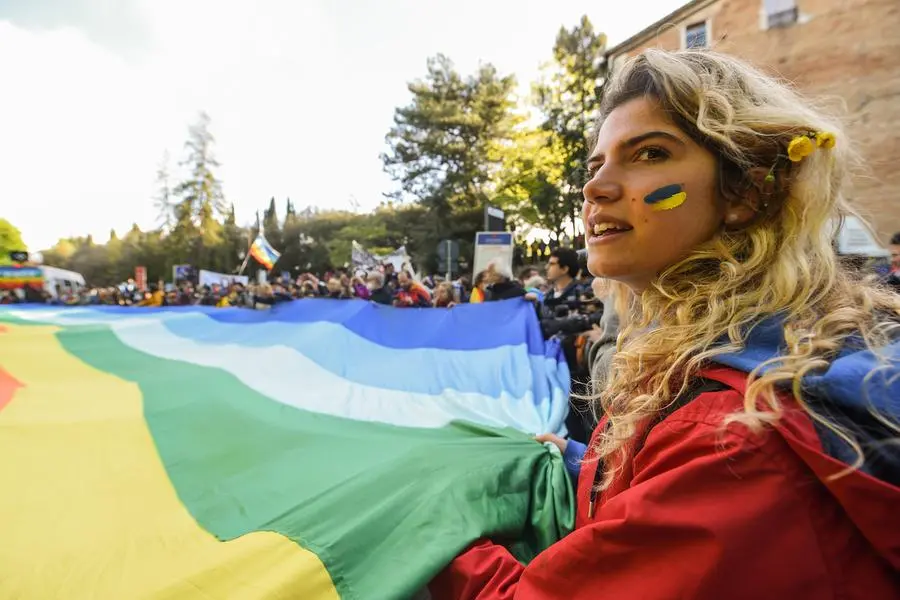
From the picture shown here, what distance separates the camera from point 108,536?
1.57m

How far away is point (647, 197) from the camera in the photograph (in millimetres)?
1019

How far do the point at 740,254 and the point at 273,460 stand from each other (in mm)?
1969

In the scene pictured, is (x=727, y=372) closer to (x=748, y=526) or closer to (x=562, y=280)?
(x=748, y=526)

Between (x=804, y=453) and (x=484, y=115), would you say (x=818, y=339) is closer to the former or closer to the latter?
(x=804, y=453)

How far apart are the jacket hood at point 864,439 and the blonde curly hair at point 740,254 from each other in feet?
0.46

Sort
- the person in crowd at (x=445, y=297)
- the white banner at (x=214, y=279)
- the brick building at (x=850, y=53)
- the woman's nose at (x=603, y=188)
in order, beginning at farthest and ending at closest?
the white banner at (x=214, y=279) → the brick building at (x=850, y=53) → the person in crowd at (x=445, y=297) → the woman's nose at (x=603, y=188)

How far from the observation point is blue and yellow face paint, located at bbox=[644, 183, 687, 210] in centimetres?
100

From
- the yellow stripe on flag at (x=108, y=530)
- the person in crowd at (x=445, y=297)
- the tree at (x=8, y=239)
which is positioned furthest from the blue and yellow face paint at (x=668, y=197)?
the tree at (x=8, y=239)

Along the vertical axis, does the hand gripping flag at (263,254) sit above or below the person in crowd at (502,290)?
above

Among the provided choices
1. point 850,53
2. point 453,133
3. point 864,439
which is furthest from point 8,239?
point 864,439

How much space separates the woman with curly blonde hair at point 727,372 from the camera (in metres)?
0.59

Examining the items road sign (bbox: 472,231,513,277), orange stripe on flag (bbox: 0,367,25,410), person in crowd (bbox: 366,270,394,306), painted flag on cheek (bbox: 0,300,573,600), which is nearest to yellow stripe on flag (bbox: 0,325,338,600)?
painted flag on cheek (bbox: 0,300,573,600)

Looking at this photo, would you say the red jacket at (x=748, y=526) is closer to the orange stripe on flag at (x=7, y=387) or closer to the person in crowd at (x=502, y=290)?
the orange stripe on flag at (x=7, y=387)

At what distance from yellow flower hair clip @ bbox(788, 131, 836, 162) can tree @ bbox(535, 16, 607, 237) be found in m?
24.6
